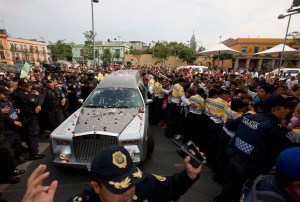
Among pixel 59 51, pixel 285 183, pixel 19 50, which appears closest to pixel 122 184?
pixel 285 183

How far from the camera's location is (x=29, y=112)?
4477mm

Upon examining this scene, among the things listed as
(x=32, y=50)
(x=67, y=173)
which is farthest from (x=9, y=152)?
(x=32, y=50)

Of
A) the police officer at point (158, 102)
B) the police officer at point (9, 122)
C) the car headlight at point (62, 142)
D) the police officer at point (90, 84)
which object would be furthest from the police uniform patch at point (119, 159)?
the police officer at point (90, 84)

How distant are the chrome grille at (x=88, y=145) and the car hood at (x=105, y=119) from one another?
0.16 m

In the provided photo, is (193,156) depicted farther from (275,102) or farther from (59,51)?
(59,51)

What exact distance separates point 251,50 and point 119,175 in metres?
47.8

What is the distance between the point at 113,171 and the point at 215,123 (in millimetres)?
3402

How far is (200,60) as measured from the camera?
152 feet

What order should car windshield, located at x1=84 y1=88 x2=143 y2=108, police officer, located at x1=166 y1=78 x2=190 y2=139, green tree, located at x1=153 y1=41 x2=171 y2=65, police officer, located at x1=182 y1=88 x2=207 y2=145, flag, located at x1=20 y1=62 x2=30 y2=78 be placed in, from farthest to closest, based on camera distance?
green tree, located at x1=153 y1=41 x2=171 y2=65, flag, located at x1=20 y1=62 x2=30 y2=78, police officer, located at x1=166 y1=78 x2=190 y2=139, police officer, located at x1=182 y1=88 x2=207 y2=145, car windshield, located at x1=84 y1=88 x2=143 y2=108

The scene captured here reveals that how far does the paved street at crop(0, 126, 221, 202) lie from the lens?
331 cm

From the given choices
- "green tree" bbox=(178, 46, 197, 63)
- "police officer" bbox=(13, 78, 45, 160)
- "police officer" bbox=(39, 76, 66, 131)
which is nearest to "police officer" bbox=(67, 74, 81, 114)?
"police officer" bbox=(39, 76, 66, 131)

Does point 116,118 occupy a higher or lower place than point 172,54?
lower

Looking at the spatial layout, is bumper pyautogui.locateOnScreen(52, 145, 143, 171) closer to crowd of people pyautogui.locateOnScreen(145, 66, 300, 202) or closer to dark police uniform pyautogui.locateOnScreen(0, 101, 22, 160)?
dark police uniform pyautogui.locateOnScreen(0, 101, 22, 160)

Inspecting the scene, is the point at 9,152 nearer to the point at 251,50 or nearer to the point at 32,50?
the point at 251,50
